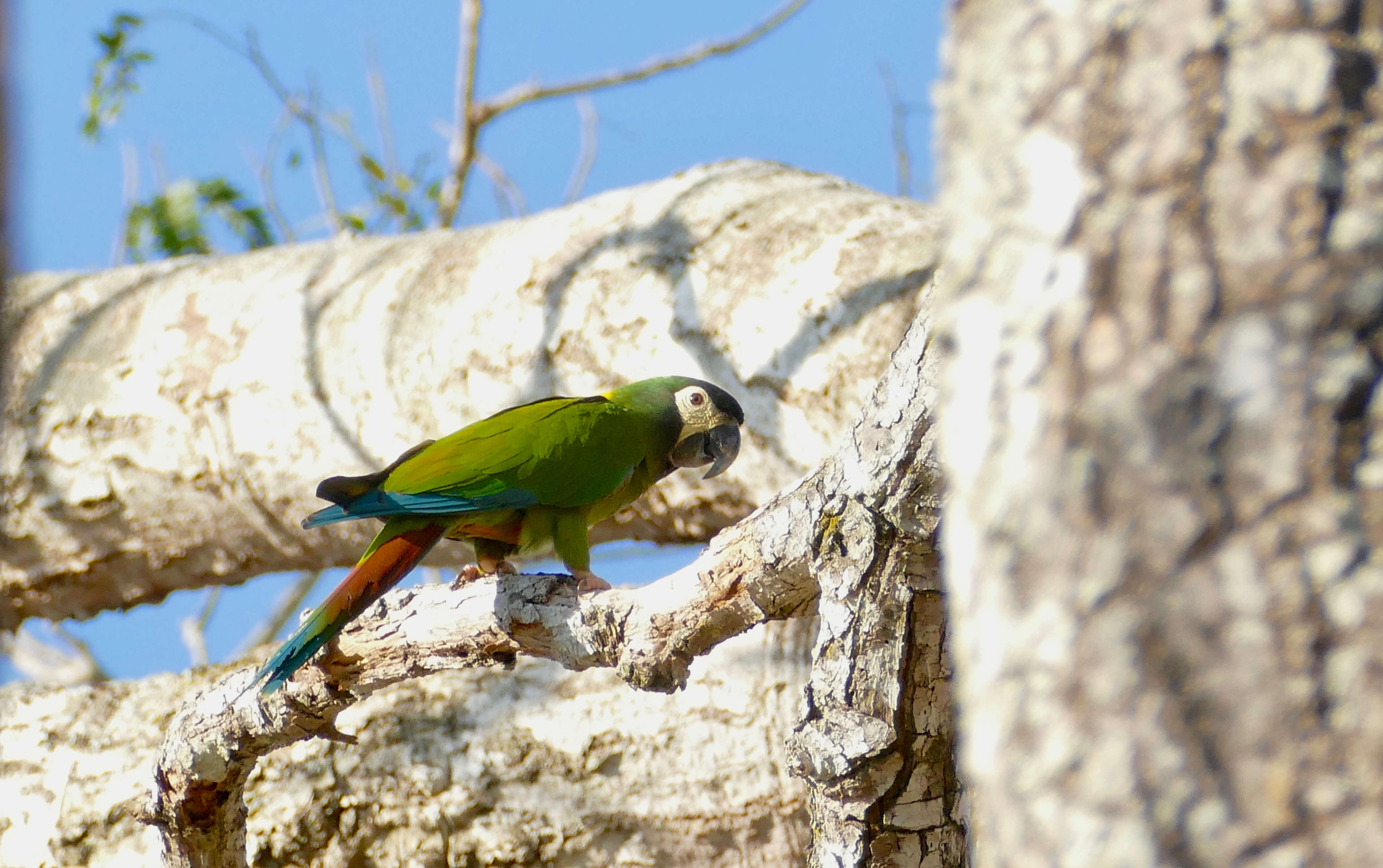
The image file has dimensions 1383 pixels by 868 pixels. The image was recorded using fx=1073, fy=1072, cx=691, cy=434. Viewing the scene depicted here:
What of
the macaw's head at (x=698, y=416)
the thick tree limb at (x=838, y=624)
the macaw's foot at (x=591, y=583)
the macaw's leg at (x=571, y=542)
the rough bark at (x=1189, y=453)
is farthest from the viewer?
the macaw's head at (x=698, y=416)

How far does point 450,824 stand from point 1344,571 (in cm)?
262

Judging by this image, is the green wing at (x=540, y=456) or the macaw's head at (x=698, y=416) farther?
the macaw's head at (x=698, y=416)

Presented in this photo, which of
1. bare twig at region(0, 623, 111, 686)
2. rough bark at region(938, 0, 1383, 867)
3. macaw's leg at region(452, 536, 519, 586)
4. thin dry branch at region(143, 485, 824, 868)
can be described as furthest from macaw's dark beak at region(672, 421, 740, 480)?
bare twig at region(0, 623, 111, 686)

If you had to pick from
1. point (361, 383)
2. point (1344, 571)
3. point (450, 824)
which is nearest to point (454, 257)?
point (361, 383)

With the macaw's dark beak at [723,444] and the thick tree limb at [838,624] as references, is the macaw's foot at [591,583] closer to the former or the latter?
the thick tree limb at [838,624]

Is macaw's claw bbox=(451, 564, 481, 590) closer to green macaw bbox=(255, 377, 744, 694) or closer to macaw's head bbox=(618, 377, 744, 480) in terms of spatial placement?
green macaw bbox=(255, 377, 744, 694)

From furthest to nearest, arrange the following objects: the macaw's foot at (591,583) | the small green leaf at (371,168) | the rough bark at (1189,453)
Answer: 1. the small green leaf at (371,168)
2. the macaw's foot at (591,583)
3. the rough bark at (1189,453)

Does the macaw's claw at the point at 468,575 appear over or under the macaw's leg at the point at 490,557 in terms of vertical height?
under

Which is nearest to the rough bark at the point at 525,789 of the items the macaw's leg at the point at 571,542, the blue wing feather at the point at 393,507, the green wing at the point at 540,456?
the macaw's leg at the point at 571,542

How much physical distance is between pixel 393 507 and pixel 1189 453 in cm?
182

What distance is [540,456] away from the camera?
8.20 ft

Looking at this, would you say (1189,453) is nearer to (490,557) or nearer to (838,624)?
(838,624)

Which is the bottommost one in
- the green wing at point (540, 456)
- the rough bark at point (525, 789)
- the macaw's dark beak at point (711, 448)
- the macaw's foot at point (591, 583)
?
the rough bark at point (525, 789)

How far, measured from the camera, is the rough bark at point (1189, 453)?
2.03 feet
